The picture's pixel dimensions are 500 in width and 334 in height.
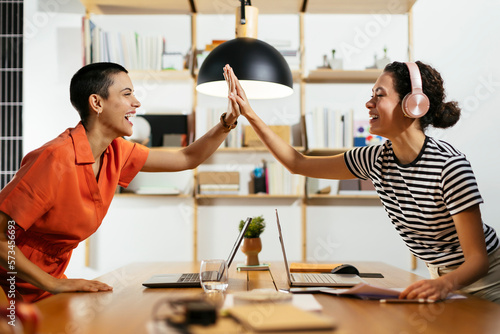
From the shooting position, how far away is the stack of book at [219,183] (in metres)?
3.53

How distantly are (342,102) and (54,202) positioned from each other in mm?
2651

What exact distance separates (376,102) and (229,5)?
219cm

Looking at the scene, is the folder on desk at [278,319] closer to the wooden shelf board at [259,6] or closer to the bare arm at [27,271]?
the bare arm at [27,271]

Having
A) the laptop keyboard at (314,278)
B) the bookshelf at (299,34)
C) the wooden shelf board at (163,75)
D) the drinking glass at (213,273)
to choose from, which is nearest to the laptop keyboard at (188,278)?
the drinking glass at (213,273)

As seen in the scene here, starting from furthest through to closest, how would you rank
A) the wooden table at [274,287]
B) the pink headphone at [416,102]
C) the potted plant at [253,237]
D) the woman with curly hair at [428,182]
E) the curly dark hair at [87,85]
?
the potted plant at [253,237] < the curly dark hair at [87,85] < the pink headphone at [416,102] < the woman with curly hair at [428,182] < the wooden table at [274,287]

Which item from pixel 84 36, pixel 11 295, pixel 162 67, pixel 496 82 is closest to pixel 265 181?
pixel 162 67

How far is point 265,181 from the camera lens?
3.60 metres

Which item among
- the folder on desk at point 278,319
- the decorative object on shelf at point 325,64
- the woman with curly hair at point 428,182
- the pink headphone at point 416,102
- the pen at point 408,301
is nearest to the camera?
the folder on desk at point 278,319

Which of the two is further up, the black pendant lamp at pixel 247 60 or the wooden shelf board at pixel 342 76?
the wooden shelf board at pixel 342 76

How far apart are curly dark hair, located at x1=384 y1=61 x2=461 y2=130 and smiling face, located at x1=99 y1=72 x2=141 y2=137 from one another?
1.09 meters

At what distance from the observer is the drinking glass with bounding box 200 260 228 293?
137 centimetres

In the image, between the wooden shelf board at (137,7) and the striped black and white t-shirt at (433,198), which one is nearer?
the striped black and white t-shirt at (433,198)

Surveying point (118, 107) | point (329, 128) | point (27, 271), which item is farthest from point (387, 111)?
point (329, 128)

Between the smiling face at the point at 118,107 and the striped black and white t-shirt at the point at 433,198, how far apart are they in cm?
108
